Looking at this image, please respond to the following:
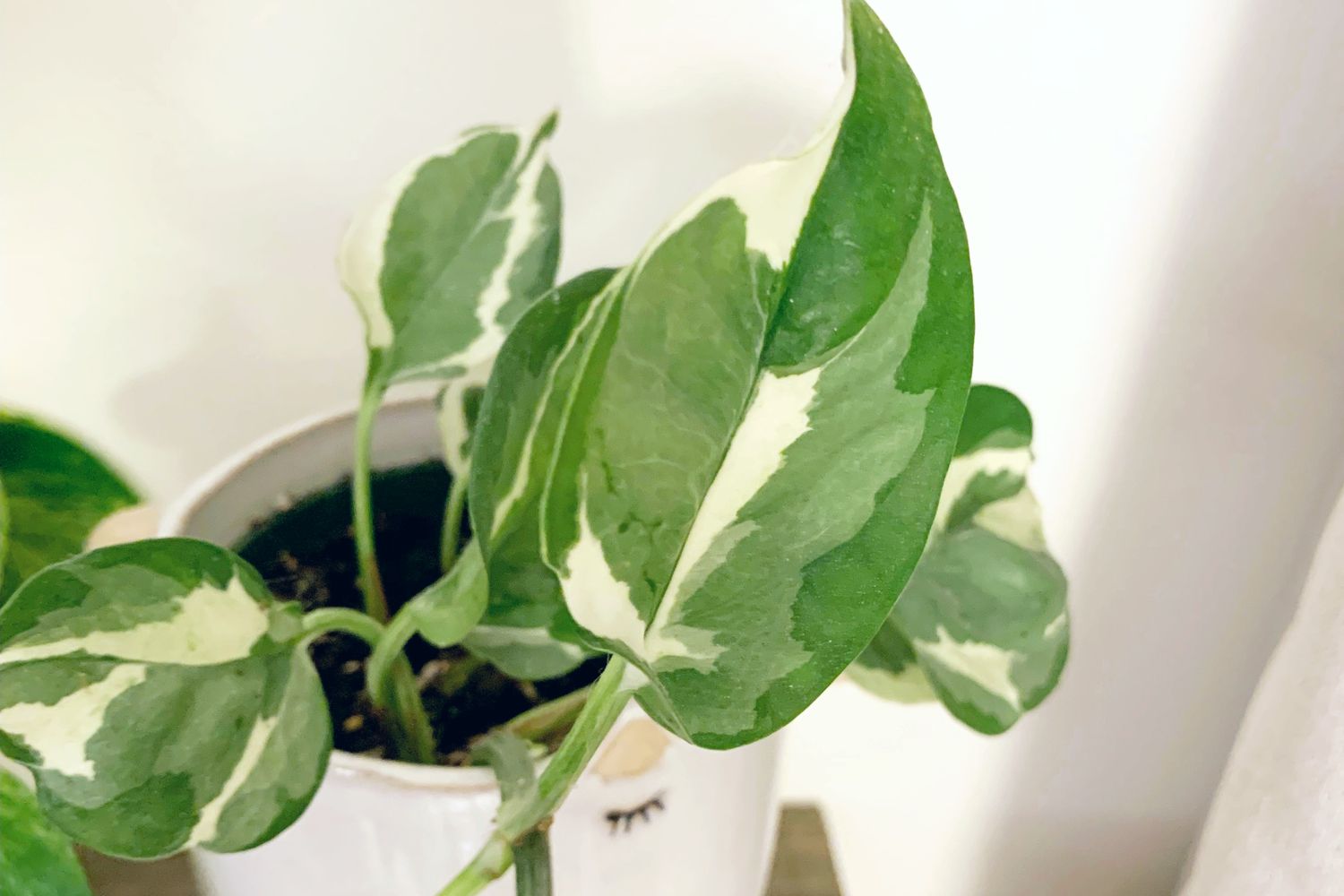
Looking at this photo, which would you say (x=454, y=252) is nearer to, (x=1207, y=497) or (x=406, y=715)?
(x=406, y=715)

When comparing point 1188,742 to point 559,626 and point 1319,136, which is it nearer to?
point 1319,136

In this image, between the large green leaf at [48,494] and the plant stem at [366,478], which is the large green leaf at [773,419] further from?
the large green leaf at [48,494]

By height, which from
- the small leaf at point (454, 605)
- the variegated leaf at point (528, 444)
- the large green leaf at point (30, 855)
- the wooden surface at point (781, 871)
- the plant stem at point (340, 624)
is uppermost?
the variegated leaf at point (528, 444)

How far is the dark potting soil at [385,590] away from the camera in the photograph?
1.11 feet

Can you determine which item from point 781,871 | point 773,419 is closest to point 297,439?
point 773,419

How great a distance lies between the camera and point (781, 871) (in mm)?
567

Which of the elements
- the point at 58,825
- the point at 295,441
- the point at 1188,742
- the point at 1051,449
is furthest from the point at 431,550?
the point at 1188,742

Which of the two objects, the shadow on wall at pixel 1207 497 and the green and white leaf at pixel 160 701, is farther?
the shadow on wall at pixel 1207 497

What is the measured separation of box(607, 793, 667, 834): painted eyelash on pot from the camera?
0.27 metres

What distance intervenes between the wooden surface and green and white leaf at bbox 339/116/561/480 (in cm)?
36

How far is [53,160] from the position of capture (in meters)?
0.43

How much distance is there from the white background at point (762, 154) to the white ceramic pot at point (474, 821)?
6.5 inches

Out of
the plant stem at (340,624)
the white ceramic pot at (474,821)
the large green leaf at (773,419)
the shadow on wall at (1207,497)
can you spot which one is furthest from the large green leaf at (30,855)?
the shadow on wall at (1207,497)

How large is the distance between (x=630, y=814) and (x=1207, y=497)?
14.8 inches
